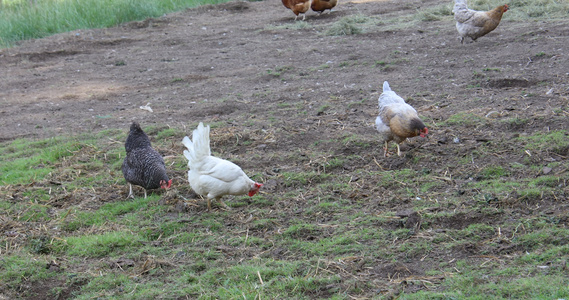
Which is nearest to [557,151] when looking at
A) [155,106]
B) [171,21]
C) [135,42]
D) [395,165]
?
[395,165]

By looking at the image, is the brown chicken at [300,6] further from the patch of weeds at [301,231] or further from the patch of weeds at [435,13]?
the patch of weeds at [301,231]

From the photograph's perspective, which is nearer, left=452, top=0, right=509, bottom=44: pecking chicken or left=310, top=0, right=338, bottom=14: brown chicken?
left=452, top=0, right=509, bottom=44: pecking chicken

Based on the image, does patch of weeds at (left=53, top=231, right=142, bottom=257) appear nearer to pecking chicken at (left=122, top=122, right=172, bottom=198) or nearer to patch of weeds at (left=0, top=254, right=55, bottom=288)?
patch of weeds at (left=0, top=254, right=55, bottom=288)

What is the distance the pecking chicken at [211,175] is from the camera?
4.58 m

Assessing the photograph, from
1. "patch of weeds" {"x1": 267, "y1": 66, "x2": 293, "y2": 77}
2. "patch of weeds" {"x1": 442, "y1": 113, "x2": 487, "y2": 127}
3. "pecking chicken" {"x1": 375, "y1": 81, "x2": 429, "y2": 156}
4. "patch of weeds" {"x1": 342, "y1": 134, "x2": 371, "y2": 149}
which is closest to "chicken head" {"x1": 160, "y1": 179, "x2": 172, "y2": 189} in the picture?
"patch of weeds" {"x1": 342, "y1": 134, "x2": 371, "y2": 149}

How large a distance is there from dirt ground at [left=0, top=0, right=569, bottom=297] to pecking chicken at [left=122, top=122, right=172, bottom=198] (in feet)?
1.67

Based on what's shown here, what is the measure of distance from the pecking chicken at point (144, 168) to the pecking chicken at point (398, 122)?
2264 millimetres

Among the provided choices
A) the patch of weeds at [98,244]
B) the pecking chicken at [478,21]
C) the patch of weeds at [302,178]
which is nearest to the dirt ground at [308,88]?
the patch of weeds at [302,178]

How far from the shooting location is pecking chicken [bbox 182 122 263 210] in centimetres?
458

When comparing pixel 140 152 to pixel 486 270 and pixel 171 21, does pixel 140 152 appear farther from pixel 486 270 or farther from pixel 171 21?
pixel 171 21

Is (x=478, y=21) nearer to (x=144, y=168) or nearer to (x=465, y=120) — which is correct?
(x=465, y=120)

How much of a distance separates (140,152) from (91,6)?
1061 cm

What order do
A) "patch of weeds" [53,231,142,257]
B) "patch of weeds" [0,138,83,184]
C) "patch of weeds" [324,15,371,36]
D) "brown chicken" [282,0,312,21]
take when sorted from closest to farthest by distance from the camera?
"patch of weeds" [53,231,142,257], "patch of weeds" [0,138,83,184], "patch of weeds" [324,15,371,36], "brown chicken" [282,0,312,21]

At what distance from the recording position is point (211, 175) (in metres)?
4.62
